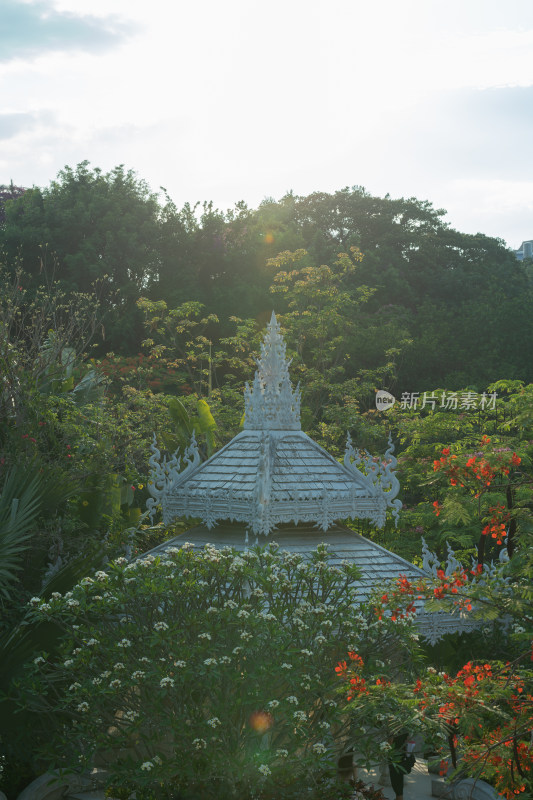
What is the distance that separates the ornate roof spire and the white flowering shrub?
3604 mm

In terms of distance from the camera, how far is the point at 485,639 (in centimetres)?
1043

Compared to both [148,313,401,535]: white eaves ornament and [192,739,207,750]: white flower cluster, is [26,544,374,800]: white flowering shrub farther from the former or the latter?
[148,313,401,535]: white eaves ornament

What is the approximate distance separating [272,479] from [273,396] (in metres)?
1.44

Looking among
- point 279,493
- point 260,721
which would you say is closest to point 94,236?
point 279,493

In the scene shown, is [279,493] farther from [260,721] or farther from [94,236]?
[94,236]

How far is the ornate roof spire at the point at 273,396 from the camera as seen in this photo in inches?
445

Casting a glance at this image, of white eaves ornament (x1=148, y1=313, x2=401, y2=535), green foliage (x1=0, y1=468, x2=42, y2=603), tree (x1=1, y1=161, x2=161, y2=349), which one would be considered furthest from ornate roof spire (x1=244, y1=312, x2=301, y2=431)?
tree (x1=1, y1=161, x2=161, y2=349)

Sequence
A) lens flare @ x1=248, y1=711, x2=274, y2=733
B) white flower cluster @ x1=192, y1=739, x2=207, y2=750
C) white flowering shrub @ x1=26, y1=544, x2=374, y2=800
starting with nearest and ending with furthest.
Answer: white flower cluster @ x1=192, y1=739, x2=207, y2=750, white flowering shrub @ x1=26, y1=544, x2=374, y2=800, lens flare @ x1=248, y1=711, x2=274, y2=733

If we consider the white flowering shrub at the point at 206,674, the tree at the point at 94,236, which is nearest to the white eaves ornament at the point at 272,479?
the white flowering shrub at the point at 206,674

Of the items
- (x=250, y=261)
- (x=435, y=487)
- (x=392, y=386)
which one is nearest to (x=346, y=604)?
(x=435, y=487)

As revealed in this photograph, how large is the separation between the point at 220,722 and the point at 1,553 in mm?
2910

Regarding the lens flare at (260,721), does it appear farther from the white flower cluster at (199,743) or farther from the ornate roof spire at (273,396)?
the ornate roof spire at (273,396)

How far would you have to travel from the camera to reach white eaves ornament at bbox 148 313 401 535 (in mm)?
10109

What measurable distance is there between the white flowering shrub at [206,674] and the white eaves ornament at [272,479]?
2218 mm
